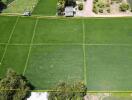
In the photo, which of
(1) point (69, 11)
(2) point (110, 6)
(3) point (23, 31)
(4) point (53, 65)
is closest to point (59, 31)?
(1) point (69, 11)

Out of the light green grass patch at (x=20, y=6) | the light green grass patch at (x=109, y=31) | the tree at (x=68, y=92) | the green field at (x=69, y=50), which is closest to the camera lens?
the tree at (x=68, y=92)

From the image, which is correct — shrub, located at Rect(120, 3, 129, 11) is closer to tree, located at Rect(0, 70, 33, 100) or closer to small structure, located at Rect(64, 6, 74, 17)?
small structure, located at Rect(64, 6, 74, 17)

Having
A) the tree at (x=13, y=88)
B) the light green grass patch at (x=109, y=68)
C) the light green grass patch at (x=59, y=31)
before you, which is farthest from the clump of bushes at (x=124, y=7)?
the tree at (x=13, y=88)

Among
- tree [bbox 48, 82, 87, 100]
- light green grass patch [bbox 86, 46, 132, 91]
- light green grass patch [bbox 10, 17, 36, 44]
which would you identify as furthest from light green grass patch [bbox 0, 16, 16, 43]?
tree [bbox 48, 82, 87, 100]

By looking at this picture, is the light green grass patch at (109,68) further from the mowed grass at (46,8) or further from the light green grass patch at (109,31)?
the mowed grass at (46,8)

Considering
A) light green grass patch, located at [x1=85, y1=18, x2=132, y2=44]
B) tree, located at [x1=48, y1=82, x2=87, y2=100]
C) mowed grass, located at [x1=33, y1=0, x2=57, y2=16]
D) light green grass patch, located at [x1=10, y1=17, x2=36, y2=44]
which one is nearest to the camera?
tree, located at [x1=48, y1=82, x2=87, y2=100]

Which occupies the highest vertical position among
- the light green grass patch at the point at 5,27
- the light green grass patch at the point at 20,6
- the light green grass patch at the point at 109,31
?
the light green grass patch at the point at 20,6
